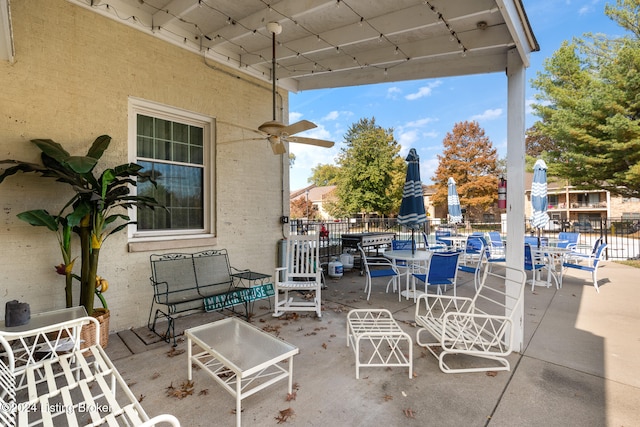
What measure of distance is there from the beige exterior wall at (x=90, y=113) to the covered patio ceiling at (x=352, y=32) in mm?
299

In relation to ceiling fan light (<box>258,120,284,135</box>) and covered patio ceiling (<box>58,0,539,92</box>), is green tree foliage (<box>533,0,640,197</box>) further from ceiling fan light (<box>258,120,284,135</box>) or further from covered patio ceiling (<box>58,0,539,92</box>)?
ceiling fan light (<box>258,120,284,135</box>)

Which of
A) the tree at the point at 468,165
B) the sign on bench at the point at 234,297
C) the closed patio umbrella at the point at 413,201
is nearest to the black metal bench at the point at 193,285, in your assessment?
the sign on bench at the point at 234,297

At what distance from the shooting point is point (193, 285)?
4285 mm

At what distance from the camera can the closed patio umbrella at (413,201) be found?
5.52m

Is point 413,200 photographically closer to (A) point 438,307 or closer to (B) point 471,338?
(A) point 438,307

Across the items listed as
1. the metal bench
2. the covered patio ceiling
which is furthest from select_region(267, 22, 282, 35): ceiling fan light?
the metal bench

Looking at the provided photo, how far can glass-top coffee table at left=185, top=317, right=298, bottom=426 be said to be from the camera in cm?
211

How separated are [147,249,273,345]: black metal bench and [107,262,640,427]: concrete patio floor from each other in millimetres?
315

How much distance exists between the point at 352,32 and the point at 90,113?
350 cm

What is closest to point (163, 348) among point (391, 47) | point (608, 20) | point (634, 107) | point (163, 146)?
point (163, 146)

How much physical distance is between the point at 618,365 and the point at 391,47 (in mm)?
4677

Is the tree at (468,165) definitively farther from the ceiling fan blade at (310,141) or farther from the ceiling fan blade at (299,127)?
the ceiling fan blade at (299,127)

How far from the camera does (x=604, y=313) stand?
447 centimetres

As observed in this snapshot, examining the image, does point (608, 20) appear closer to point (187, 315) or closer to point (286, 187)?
point (286, 187)
